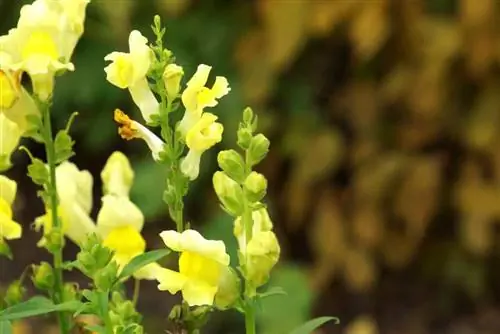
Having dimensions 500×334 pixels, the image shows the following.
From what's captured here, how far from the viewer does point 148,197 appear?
2115 mm

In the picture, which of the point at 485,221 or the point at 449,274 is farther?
the point at 449,274

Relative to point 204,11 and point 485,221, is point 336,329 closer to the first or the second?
point 485,221

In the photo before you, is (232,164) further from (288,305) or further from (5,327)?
(288,305)

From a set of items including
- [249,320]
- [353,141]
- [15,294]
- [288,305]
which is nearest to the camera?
[249,320]

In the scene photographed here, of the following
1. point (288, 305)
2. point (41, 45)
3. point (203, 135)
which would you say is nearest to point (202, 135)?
point (203, 135)

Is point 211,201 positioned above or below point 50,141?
below

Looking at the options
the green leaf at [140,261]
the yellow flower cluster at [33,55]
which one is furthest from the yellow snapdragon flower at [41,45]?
the green leaf at [140,261]

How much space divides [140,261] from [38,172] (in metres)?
0.08

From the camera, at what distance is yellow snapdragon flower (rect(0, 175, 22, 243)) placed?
0.60 meters

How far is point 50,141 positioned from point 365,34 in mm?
1586

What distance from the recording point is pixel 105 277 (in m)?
0.56

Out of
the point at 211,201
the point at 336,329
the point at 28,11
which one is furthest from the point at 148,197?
the point at 28,11

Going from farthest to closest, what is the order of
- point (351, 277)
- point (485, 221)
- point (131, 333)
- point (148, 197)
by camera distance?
point (351, 277) → point (485, 221) → point (148, 197) → point (131, 333)

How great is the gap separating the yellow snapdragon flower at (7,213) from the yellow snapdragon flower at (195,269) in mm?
81
